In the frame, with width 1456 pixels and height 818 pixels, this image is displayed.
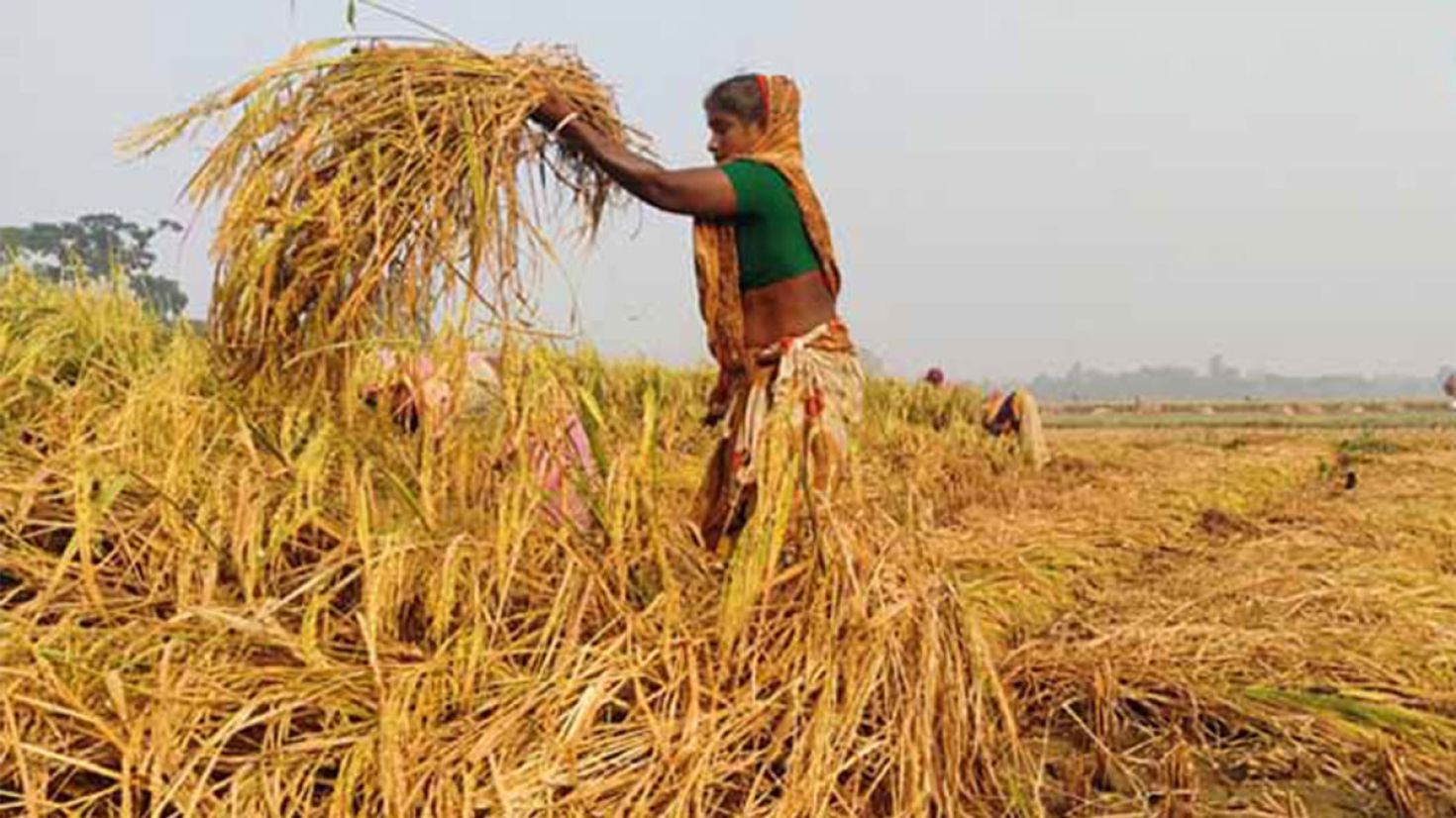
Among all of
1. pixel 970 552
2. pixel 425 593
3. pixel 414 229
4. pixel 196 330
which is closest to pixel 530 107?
pixel 414 229

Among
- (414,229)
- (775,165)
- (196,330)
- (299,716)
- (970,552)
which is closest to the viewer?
(299,716)

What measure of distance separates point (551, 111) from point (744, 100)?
19.6 inches

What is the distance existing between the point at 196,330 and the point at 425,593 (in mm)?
2203

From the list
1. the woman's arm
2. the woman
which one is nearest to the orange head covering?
the woman

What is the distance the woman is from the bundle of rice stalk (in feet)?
0.78

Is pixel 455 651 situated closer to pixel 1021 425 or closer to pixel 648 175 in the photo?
pixel 648 175

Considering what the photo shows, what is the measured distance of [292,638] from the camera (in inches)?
74.6

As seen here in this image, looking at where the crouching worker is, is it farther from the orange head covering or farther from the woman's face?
the woman's face

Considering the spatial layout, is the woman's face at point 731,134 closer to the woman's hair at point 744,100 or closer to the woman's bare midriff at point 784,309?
the woman's hair at point 744,100

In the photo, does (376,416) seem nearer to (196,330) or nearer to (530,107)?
(530,107)

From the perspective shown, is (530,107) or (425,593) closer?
(425,593)

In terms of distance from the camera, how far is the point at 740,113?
2.55 meters

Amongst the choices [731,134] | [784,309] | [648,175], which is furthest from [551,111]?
[784,309]

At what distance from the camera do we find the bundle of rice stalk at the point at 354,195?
2.09m
